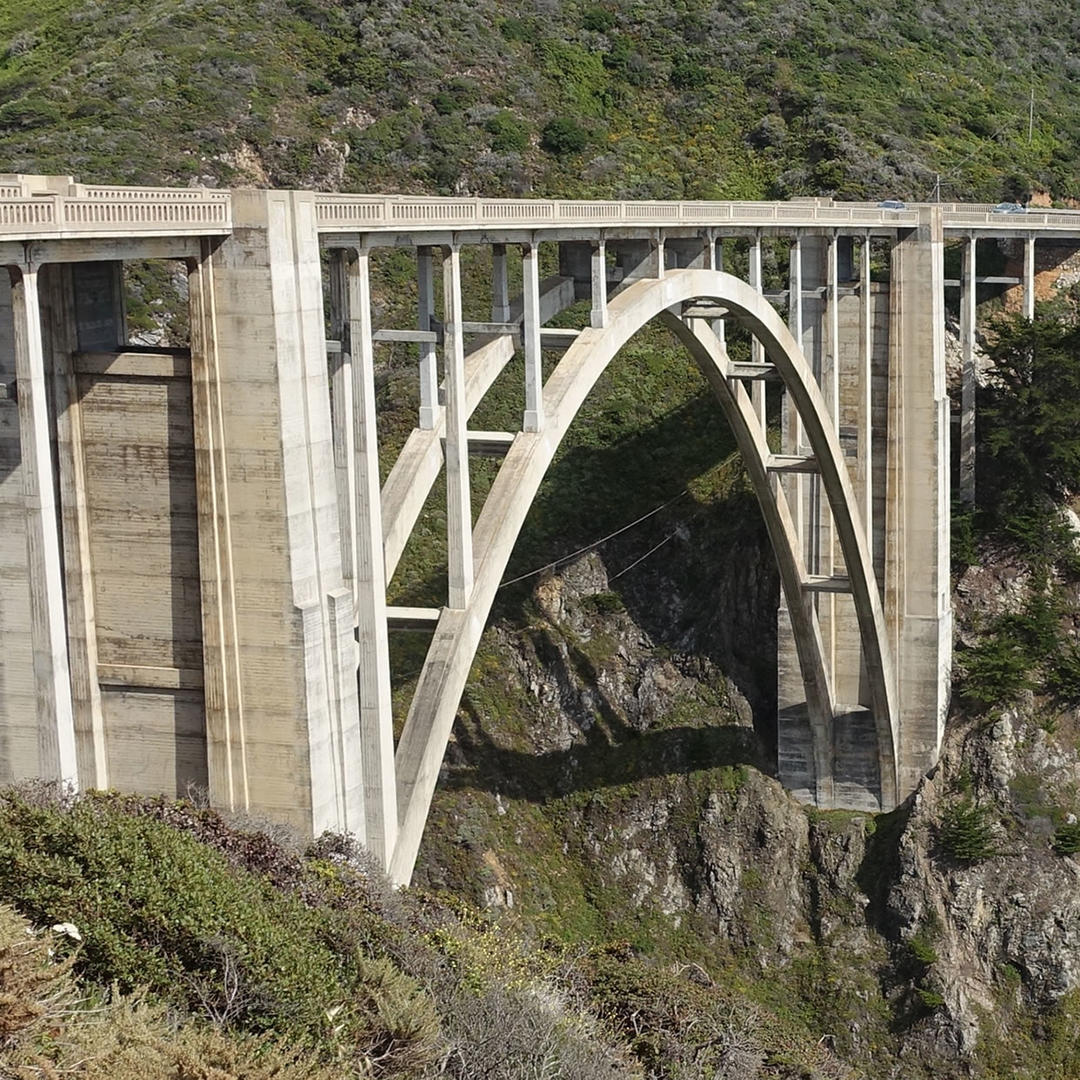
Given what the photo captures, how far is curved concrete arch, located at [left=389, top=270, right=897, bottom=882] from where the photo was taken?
2280cm

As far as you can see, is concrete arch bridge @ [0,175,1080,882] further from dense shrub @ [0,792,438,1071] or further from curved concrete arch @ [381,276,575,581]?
dense shrub @ [0,792,438,1071]

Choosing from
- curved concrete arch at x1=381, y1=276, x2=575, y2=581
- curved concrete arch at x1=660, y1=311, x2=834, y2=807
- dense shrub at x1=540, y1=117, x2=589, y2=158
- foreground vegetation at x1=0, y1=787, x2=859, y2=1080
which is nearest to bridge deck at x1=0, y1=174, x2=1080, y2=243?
curved concrete arch at x1=660, y1=311, x2=834, y2=807

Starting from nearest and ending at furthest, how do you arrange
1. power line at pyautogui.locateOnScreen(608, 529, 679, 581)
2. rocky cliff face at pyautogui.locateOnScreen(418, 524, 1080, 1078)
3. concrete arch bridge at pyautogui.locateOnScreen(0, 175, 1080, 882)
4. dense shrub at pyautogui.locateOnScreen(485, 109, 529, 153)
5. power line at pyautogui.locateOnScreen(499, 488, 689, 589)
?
concrete arch bridge at pyautogui.locateOnScreen(0, 175, 1080, 882) < rocky cliff face at pyautogui.locateOnScreen(418, 524, 1080, 1078) < power line at pyautogui.locateOnScreen(499, 488, 689, 589) < power line at pyautogui.locateOnScreen(608, 529, 679, 581) < dense shrub at pyautogui.locateOnScreen(485, 109, 529, 153)

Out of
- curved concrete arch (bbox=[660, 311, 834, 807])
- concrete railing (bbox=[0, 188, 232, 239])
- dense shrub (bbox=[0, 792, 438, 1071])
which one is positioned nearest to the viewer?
dense shrub (bbox=[0, 792, 438, 1071])

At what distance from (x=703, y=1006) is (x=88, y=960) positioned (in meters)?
11.2

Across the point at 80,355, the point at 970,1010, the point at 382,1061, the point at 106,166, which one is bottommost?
the point at 970,1010

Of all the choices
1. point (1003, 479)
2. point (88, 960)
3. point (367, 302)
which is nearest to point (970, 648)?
point (1003, 479)

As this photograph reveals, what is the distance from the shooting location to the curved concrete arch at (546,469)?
22.8m

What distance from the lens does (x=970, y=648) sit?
150ft

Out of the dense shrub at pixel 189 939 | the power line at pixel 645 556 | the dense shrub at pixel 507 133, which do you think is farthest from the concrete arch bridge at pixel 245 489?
the dense shrub at pixel 507 133

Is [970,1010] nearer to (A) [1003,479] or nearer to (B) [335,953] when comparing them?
(A) [1003,479]

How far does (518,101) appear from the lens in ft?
228

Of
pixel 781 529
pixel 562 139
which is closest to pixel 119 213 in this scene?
pixel 781 529

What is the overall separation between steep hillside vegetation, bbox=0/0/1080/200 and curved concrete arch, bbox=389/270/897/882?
27.9 m
